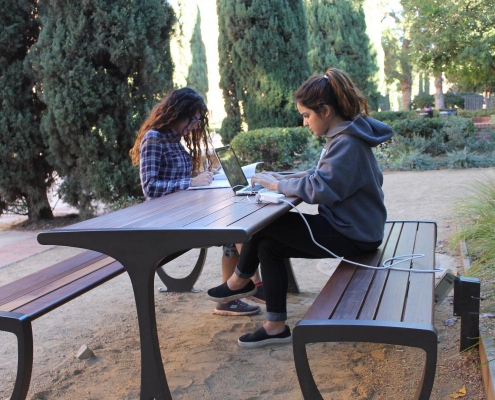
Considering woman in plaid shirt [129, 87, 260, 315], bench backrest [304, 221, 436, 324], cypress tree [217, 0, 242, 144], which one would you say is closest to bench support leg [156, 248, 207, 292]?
woman in plaid shirt [129, 87, 260, 315]

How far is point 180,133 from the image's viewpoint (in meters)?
3.91

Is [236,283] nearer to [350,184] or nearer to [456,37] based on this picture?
[350,184]

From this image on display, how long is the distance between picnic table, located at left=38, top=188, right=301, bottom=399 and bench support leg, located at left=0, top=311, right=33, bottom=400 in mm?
332

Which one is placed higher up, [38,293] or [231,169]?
[231,169]

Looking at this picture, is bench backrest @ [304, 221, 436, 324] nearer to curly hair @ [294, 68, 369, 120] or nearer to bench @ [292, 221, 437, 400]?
bench @ [292, 221, 437, 400]

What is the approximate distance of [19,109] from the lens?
7152 mm

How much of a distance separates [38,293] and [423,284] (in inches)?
70.4

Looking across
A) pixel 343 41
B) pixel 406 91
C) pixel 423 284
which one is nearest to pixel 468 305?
pixel 423 284

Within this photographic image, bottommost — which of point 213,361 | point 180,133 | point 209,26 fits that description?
point 213,361

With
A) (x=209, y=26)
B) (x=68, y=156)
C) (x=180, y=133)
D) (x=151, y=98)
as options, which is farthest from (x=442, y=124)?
(x=209, y=26)

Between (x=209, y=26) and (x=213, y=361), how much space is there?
40464mm

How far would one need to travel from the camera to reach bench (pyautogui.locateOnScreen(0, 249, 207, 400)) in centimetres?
236

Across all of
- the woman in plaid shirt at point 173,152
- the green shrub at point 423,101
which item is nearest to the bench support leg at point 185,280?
the woman in plaid shirt at point 173,152

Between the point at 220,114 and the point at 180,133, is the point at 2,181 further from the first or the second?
the point at 220,114
